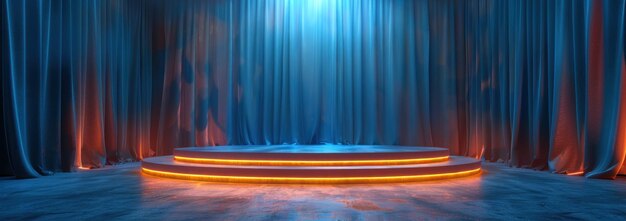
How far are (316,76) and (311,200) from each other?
4810 millimetres

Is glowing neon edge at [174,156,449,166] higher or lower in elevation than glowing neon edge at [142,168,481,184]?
higher

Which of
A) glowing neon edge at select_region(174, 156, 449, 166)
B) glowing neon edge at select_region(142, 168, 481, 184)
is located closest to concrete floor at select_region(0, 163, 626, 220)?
glowing neon edge at select_region(142, 168, 481, 184)

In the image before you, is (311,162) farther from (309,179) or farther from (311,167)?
(309,179)

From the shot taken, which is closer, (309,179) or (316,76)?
(309,179)

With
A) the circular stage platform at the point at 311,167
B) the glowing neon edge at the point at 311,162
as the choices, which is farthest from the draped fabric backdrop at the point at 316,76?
the glowing neon edge at the point at 311,162

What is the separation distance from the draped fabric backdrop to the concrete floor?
1451mm

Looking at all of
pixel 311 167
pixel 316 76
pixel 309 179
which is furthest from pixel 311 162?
pixel 316 76

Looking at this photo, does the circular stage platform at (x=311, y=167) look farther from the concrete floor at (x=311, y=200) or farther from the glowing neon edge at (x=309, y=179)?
the concrete floor at (x=311, y=200)

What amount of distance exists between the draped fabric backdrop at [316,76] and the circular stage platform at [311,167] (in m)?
1.42

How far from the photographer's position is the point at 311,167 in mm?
4391

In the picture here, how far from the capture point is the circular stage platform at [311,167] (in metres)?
4.30

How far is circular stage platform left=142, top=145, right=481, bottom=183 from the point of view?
4.30 meters

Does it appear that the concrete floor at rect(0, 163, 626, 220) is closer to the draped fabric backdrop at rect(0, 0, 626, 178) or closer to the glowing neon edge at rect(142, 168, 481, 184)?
the glowing neon edge at rect(142, 168, 481, 184)

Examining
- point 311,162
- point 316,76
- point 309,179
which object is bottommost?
point 309,179
